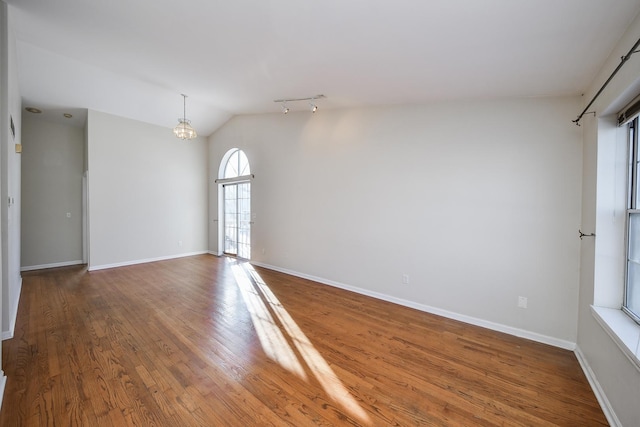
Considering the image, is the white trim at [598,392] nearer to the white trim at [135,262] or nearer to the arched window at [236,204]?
the arched window at [236,204]

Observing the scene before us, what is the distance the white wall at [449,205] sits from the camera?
2.46 meters

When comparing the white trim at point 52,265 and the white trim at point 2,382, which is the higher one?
the white trim at point 52,265

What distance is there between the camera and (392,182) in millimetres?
3445

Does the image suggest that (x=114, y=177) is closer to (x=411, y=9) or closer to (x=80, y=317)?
(x=80, y=317)

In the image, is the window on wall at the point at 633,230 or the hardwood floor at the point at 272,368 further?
the window on wall at the point at 633,230

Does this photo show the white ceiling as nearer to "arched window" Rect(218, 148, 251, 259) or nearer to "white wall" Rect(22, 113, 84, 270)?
"white wall" Rect(22, 113, 84, 270)

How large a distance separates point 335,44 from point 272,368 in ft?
9.33

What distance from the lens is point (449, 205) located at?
301 centimetres

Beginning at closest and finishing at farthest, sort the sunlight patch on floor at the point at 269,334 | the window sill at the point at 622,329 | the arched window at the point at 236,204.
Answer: the window sill at the point at 622,329 < the sunlight patch on floor at the point at 269,334 < the arched window at the point at 236,204

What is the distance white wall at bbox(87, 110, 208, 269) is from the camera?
16.1ft

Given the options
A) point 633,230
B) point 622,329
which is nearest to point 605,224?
point 633,230

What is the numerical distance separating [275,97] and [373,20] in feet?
7.58

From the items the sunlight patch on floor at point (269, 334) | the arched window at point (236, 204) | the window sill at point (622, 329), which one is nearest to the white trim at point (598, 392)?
the window sill at point (622, 329)

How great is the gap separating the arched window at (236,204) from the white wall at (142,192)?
26.6 inches
